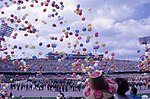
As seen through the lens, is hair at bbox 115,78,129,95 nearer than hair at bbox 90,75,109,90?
No

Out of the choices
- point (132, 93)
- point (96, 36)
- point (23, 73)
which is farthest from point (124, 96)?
point (23, 73)

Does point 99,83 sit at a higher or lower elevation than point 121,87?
higher

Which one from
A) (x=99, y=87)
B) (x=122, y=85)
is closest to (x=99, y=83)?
(x=99, y=87)

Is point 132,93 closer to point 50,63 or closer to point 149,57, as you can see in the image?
point 149,57

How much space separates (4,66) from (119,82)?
43.2 metres

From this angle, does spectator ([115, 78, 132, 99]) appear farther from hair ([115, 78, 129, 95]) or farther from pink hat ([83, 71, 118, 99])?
pink hat ([83, 71, 118, 99])

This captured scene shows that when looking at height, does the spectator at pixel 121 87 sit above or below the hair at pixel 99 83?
below

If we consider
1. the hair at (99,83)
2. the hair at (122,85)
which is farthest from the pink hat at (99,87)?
the hair at (122,85)

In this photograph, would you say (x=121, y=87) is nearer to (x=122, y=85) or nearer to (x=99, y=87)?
(x=122, y=85)

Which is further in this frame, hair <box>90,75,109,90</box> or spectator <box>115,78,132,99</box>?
spectator <box>115,78,132,99</box>

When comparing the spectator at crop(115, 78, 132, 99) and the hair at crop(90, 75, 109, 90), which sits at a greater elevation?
the hair at crop(90, 75, 109, 90)

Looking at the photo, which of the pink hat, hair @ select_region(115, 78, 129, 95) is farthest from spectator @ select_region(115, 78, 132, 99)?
the pink hat

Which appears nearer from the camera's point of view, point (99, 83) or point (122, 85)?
point (99, 83)

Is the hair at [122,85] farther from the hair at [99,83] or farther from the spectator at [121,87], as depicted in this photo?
the hair at [99,83]
